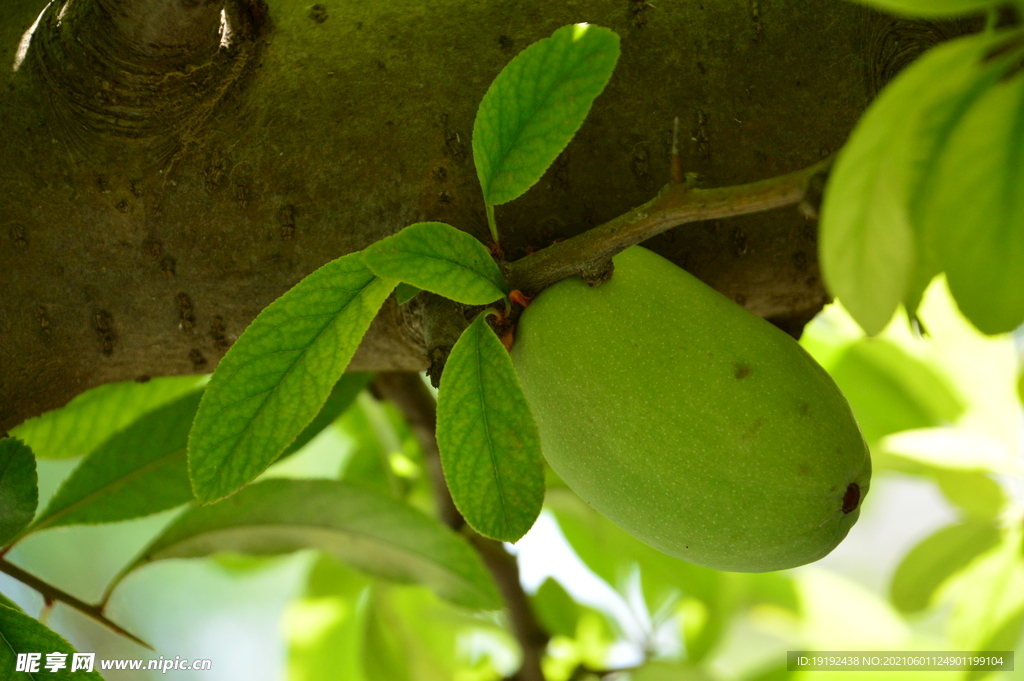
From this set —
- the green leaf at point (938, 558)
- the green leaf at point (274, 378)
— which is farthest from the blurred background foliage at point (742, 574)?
the green leaf at point (274, 378)


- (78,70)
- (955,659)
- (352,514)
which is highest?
(78,70)

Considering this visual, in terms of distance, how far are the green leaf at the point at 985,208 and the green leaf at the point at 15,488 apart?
483mm

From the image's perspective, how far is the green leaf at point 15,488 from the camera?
1.49 feet

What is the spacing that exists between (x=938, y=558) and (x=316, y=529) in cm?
58

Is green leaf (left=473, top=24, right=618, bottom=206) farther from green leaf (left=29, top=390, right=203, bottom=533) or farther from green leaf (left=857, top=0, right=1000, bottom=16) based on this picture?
green leaf (left=29, top=390, right=203, bottom=533)

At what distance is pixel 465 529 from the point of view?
78 cm

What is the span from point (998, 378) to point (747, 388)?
1.84 feet

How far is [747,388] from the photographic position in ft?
1.26

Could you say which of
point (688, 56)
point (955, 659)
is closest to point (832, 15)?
point (688, 56)

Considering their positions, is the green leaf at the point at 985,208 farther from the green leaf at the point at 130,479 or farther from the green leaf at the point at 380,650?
the green leaf at the point at 380,650

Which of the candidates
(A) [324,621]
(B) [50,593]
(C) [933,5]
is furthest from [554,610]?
(C) [933,5]

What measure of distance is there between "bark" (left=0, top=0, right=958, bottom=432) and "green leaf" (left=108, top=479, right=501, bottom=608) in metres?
0.15

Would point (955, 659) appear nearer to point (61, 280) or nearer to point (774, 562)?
point (774, 562)

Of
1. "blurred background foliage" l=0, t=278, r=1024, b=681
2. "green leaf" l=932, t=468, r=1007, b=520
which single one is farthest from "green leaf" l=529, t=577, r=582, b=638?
"green leaf" l=932, t=468, r=1007, b=520
